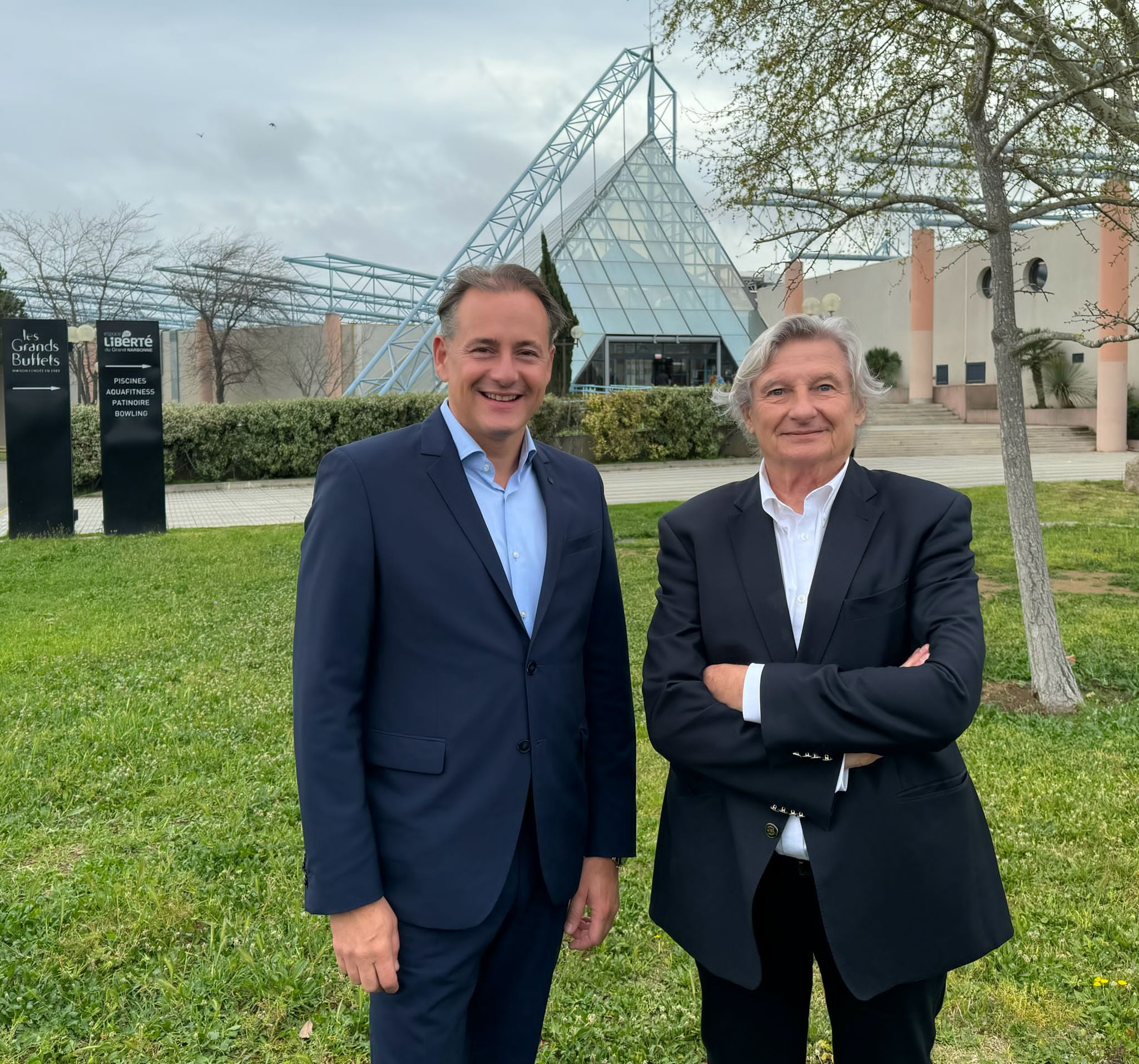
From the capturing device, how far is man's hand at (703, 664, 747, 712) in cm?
170

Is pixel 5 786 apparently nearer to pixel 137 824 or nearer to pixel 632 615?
→ pixel 137 824

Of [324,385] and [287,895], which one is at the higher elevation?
[324,385]

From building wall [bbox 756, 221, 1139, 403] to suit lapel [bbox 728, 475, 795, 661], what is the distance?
69.6 feet

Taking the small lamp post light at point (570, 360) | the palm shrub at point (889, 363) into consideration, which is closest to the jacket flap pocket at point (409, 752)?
the small lamp post light at point (570, 360)

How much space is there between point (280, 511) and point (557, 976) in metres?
13.5

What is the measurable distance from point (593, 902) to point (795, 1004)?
0.45 metres

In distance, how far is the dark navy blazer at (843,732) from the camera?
163 centimetres

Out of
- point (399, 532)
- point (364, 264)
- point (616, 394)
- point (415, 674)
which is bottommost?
point (415, 674)

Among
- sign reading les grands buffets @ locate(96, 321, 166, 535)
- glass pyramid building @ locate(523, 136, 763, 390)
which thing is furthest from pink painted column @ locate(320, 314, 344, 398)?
sign reading les grands buffets @ locate(96, 321, 166, 535)

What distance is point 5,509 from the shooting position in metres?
15.8

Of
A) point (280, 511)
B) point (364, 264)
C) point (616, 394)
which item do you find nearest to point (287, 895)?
point (280, 511)

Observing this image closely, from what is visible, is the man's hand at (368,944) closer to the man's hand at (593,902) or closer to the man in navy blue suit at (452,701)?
the man in navy blue suit at (452,701)

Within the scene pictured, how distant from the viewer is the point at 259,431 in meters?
20.3

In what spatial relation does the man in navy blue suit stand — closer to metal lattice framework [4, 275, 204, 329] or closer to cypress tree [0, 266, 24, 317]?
metal lattice framework [4, 275, 204, 329]
